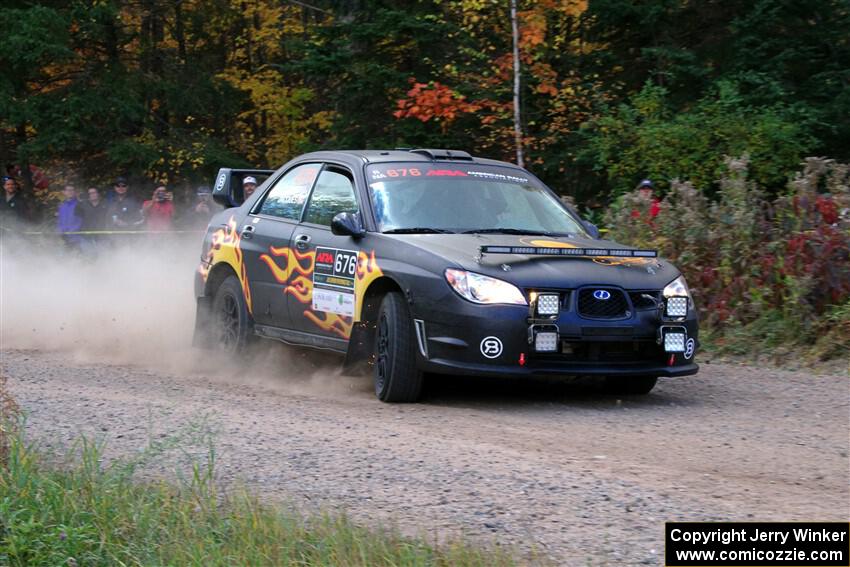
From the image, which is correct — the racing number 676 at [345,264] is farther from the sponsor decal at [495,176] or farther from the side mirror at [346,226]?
the sponsor decal at [495,176]

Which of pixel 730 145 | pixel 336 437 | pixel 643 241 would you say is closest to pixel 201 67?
pixel 730 145

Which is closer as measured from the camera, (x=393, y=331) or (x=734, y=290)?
(x=393, y=331)

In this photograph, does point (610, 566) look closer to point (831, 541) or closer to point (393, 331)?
point (831, 541)

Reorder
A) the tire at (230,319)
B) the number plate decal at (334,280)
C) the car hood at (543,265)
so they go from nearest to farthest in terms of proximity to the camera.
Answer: the car hood at (543,265) < the number plate decal at (334,280) < the tire at (230,319)

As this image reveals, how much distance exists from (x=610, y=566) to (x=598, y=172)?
51.3 feet

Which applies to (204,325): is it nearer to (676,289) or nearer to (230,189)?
(230,189)

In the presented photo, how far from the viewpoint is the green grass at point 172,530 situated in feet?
15.7

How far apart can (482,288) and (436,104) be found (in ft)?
37.2

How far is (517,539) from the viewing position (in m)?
4.98

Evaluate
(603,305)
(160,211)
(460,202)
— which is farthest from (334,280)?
(160,211)

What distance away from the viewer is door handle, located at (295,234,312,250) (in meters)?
9.67

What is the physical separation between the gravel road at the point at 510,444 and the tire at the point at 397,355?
143 millimetres

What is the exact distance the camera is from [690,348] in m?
8.52

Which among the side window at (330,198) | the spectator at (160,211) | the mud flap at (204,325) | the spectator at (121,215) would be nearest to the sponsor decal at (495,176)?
the side window at (330,198)
